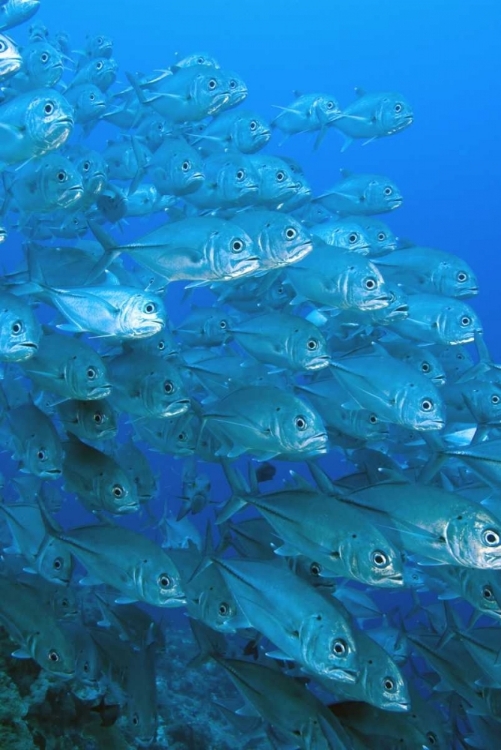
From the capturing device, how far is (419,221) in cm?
5747

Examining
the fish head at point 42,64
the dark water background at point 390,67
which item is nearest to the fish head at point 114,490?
the fish head at point 42,64

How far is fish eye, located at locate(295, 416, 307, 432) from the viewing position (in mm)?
3957

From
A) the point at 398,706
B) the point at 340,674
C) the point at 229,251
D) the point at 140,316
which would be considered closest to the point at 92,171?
the point at 229,251

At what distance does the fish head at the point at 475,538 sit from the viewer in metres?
3.21

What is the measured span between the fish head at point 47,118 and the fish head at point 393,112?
3.94 meters

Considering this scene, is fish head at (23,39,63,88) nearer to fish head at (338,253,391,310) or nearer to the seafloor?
fish head at (338,253,391,310)

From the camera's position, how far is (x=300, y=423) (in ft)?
13.0

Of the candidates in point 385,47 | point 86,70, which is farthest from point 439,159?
point 86,70

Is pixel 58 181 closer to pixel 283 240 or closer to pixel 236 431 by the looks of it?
pixel 283 240

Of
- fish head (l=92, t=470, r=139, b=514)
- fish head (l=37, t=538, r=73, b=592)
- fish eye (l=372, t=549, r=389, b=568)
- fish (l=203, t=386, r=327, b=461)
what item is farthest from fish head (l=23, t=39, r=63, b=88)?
fish eye (l=372, t=549, r=389, b=568)

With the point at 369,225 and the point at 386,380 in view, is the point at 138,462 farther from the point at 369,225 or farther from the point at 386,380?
the point at 369,225

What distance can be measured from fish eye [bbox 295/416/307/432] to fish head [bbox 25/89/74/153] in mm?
2235

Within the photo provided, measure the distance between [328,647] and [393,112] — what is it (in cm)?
553

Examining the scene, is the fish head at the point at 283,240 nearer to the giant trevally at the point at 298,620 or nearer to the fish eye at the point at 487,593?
the giant trevally at the point at 298,620
